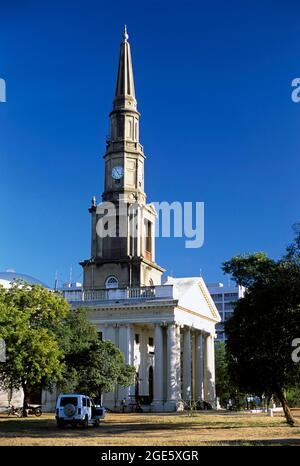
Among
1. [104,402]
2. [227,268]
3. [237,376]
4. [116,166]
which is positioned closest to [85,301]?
[104,402]

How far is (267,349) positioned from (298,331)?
5.91 ft

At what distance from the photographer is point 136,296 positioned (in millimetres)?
69062

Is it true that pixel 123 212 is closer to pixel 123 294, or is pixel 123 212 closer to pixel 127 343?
pixel 123 294

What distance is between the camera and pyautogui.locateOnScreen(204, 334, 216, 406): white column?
75750 millimetres

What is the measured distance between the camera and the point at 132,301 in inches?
2685

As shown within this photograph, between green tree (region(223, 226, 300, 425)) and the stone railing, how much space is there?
31017mm

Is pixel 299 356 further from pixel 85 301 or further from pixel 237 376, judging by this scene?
pixel 85 301

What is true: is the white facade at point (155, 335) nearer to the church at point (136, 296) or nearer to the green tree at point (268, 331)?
the church at point (136, 296)

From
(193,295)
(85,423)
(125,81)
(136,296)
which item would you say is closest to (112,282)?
(136,296)

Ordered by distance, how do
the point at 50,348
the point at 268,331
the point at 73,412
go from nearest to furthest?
the point at 268,331 < the point at 73,412 < the point at 50,348

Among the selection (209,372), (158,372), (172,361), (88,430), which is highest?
(172,361)

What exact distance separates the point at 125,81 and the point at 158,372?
32.4 m

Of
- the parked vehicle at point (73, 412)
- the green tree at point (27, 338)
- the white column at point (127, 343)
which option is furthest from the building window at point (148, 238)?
the parked vehicle at point (73, 412)

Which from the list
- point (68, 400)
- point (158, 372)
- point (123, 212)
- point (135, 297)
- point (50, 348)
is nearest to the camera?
point (68, 400)
